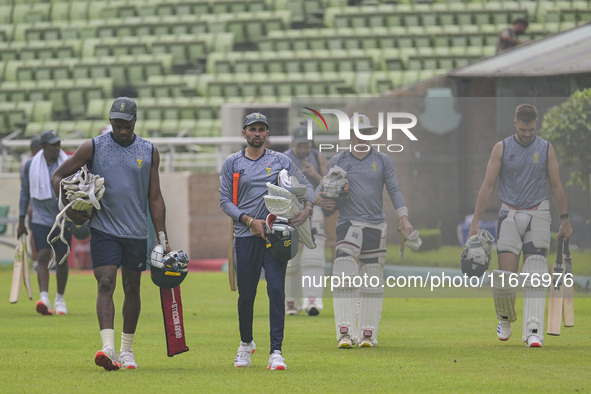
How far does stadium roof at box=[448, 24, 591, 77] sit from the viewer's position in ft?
50.4

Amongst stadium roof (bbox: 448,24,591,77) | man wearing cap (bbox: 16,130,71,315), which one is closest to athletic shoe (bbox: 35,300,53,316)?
man wearing cap (bbox: 16,130,71,315)

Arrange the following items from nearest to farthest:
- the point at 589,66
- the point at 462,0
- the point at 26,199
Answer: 1. the point at 26,199
2. the point at 589,66
3. the point at 462,0

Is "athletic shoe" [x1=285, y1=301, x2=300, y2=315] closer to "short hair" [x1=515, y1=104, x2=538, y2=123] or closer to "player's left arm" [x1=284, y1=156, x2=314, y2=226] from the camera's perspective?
"short hair" [x1=515, y1=104, x2=538, y2=123]

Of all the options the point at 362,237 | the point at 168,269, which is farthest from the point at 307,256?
the point at 168,269

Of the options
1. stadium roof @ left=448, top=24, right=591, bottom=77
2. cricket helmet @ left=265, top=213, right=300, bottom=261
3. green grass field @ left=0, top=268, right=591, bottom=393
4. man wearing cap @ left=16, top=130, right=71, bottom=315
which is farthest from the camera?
stadium roof @ left=448, top=24, right=591, bottom=77

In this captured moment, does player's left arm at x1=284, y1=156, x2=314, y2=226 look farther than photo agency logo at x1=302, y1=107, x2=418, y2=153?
No

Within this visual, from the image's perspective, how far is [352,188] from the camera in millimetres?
10555

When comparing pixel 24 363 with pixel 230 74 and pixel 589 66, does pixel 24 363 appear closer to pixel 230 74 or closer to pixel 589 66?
pixel 589 66

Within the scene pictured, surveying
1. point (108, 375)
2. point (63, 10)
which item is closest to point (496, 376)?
point (108, 375)

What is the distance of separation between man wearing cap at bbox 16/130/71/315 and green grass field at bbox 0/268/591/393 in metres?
0.50

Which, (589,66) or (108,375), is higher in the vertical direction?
(589,66)

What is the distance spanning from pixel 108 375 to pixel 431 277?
4467 millimetres

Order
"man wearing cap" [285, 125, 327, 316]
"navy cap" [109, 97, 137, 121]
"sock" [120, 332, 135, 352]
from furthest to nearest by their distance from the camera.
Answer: "man wearing cap" [285, 125, 327, 316]
"sock" [120, 332, 135, 352]
"navy cap" [109, 97, 137, 121]

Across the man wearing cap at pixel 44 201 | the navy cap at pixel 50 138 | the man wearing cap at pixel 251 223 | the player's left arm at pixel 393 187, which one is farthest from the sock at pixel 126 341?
the navy cap at pixel 50 138
